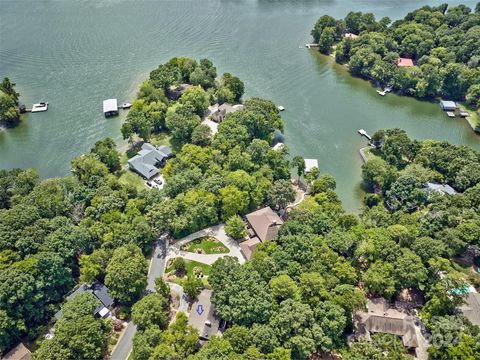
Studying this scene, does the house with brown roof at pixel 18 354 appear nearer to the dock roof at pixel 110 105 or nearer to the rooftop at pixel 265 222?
the rooftop at pixel 265 222

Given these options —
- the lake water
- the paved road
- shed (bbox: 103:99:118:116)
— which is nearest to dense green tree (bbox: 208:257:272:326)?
the paved road

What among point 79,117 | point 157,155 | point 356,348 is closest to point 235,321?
point 356,348

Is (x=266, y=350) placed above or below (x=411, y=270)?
below

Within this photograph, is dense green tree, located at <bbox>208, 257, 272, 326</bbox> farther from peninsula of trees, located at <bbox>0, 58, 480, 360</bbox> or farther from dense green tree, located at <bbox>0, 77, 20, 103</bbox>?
dense green tree, located at <bbox>0, 77, 20, 103</bbox>

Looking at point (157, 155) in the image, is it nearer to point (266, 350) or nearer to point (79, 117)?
point (79, 117)

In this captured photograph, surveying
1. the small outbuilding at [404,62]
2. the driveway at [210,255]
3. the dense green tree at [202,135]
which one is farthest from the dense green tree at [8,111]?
the small outbuilding at [404,62]

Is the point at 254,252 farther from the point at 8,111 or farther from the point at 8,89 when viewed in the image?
the point at 8,89
